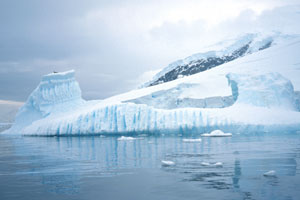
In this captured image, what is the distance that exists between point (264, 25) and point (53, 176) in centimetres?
6493

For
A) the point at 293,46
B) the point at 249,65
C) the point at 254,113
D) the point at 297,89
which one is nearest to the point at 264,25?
the point at 293,46

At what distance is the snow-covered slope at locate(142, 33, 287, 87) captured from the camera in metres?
57.5

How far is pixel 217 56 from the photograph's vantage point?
58250 millimetres

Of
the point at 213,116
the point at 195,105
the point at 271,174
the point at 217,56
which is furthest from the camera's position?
the point at 217,56

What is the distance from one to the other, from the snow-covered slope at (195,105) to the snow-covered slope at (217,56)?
890 inches

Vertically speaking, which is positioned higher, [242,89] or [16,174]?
[242,89]

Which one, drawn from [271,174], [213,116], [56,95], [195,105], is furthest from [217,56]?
[271,174]

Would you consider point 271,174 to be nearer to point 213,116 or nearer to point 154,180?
point 154,180

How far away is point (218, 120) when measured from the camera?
70.0 ft

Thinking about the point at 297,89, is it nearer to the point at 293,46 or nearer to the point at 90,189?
the point at 293,46

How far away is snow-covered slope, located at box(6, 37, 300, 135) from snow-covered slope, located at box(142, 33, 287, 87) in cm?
2261

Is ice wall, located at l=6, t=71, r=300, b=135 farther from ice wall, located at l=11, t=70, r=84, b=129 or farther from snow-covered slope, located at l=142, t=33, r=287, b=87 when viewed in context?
snow-covered slope, located at l=142, t=33, r=287, b=87

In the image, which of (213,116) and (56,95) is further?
(56,95)

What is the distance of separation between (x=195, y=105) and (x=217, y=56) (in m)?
30.3
